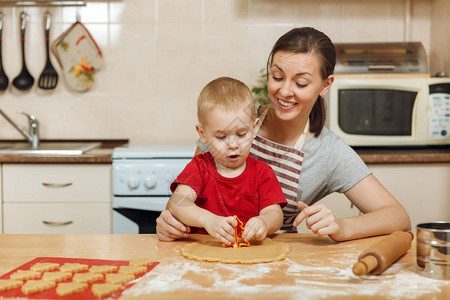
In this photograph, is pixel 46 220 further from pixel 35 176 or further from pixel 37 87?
pixel 37 87

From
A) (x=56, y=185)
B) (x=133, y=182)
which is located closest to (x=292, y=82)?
(x=133, y=182)

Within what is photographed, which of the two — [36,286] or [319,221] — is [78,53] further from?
[36,286]

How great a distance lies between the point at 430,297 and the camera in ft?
3.01

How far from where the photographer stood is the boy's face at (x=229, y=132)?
49.3 inches

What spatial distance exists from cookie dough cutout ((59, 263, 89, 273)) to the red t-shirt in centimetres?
34

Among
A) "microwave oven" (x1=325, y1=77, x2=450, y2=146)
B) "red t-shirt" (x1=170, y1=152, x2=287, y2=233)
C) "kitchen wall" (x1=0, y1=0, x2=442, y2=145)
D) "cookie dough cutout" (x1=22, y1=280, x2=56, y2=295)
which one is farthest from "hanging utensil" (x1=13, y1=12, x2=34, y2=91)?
"cookie dough cutout" (x1=22, y1=280, x2=56, y2=295)

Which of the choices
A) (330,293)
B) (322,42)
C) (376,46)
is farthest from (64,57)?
(330,293)

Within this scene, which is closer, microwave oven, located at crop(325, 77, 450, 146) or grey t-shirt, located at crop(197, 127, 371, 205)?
grey t-shirt, located at crop(197, 127, 371, 205)

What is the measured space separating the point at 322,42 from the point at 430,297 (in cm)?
80

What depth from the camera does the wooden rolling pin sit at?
3.20ft

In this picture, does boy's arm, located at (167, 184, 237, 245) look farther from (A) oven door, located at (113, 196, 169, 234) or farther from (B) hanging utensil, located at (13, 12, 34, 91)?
(B) hanging utensil, located at (13, 12, 34, 91)

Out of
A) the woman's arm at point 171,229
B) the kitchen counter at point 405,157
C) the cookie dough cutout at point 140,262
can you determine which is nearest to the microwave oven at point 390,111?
the kitchen counter at point 405,157

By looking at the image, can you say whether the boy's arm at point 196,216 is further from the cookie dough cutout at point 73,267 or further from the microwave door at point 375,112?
the microwave door at point 375,112

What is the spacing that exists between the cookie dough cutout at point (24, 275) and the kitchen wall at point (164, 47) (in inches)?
79.7
